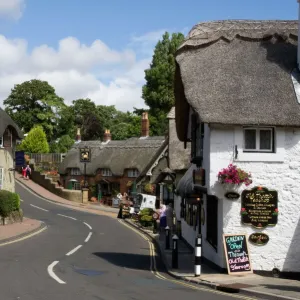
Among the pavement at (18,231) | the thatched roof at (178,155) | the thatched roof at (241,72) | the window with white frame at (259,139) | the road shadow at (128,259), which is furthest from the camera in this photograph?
the thatched roof at (178,155)

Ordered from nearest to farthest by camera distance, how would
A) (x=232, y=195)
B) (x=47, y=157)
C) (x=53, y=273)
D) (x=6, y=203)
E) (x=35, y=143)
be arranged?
(x=53, y=273)
(x=232, y=195)
(x=6, y=203)
(x=47, y=157)
(x=35, y=143)

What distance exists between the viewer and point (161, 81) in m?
74.7

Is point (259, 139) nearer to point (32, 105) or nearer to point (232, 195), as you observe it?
point (232, 195)

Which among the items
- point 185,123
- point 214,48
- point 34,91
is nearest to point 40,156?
point 34,91

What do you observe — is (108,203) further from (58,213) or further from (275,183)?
(275,183)

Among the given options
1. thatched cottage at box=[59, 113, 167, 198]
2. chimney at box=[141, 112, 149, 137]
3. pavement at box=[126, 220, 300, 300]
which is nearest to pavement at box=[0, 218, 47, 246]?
pavement at box=[126, 220, 300, 300]

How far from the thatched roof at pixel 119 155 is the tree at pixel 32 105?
Answer: 2098 cm

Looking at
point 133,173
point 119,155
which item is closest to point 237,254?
point 133,173

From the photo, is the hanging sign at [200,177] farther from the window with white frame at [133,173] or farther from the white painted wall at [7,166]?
the window with white frame at [133,173]

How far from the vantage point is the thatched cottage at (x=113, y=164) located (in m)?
63.2

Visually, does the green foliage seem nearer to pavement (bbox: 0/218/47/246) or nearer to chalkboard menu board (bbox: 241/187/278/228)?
pavement (bbox: 0/218/47/246)

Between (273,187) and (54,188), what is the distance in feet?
157

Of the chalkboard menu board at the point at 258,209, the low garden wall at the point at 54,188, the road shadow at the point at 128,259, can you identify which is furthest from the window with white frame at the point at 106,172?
the chalkboard menu board at the point at 258,209

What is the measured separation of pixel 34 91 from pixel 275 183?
249 ft
